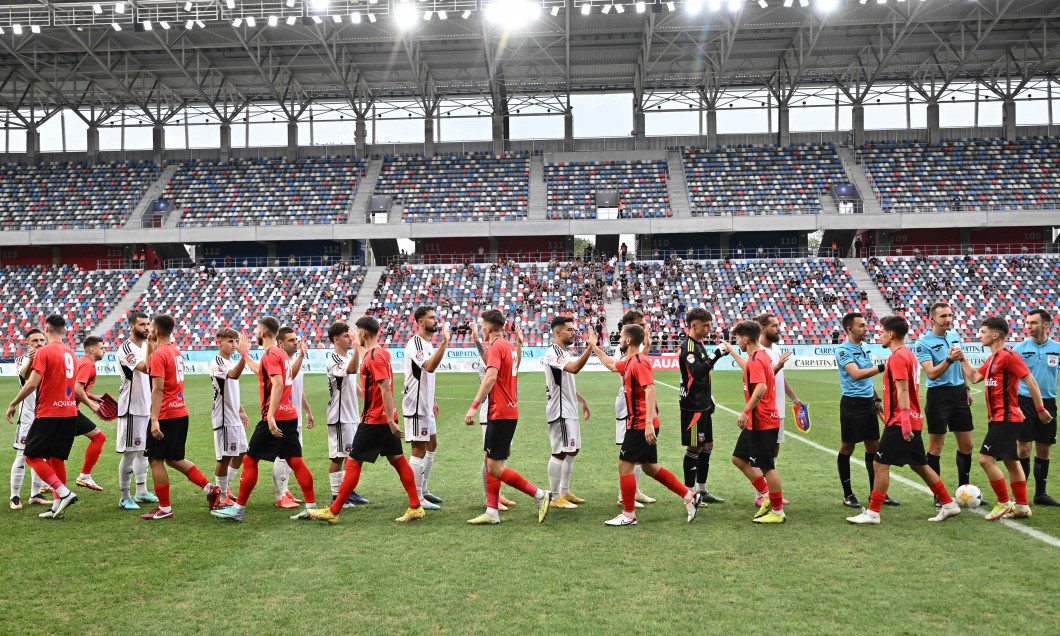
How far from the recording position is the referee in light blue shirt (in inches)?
332

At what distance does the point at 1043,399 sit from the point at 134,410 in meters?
10.2

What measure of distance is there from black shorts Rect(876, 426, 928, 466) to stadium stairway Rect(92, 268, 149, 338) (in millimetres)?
41609

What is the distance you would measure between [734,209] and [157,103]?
123ft

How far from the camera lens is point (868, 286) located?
4262 centimetres

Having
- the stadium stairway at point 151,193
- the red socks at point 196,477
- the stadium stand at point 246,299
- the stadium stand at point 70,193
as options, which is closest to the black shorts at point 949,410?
the red socks at point 196,477

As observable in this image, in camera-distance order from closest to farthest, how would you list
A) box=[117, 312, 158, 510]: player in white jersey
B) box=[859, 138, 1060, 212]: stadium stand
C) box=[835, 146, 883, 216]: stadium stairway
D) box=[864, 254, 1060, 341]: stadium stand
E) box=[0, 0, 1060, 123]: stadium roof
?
1. box=[117, 312, 158, 510]: player in white jersey
2. box=[864, 254, 1060, 341]: stadium stand
3. box=[0, 0, 1060, 123]: stadium roof
4. box=[859, 138, 1060, 212]: stadium stand
5. box=[835, 146, 883, 216]: stadium stairway

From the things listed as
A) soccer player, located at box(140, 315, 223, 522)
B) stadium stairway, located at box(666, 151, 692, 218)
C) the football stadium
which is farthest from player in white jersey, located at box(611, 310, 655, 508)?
stadium stairway, located at box(666, 151, 692, 218)

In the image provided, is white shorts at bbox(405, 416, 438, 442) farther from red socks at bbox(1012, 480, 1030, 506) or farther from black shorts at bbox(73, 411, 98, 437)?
red socks at bbox(1012, 480, 1030, 506)

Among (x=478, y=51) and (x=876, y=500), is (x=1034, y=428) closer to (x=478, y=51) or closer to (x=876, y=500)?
(x=876, y=500)

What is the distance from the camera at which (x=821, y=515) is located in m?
8.12

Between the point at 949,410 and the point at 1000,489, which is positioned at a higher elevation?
the point at 949,410

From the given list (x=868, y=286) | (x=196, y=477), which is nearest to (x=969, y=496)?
(x=196, y=477)

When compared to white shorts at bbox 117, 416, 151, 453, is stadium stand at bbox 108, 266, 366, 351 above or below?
above

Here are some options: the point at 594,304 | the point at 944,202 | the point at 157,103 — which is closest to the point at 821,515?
the point at 594,304
